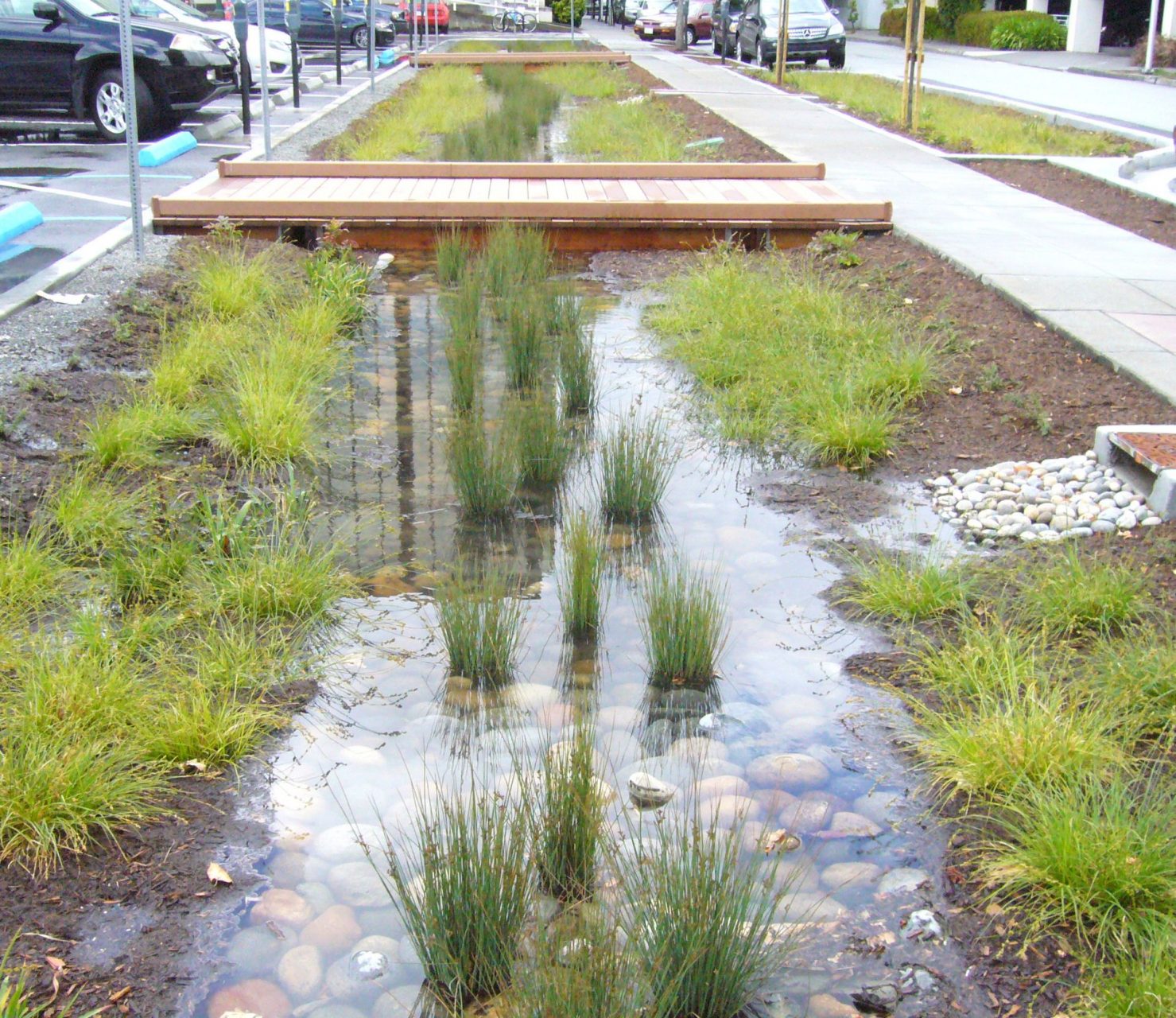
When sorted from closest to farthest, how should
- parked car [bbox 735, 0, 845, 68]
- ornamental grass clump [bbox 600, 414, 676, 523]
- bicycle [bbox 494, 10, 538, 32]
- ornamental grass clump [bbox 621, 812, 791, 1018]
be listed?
ornamental grass clump [bbox 621, 812, 791, 1018]
ornamental grass clump [bbox 600, 414, 676, 523]
parked car [bbox 735, 0, 845, 68]
bicycle [bbox 494, 10, 538, 32]

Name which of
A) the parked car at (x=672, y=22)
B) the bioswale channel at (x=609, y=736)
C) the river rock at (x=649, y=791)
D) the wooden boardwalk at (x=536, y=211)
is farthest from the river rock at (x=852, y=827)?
the parked car at (x=672, y=22)

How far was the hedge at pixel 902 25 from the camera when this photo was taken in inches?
1626

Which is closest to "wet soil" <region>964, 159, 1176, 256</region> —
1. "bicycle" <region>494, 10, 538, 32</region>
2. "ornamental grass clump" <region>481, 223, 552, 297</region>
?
"ornamental grass clump" <region>481, 223, 552, 297</region>

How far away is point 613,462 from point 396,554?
835 mm

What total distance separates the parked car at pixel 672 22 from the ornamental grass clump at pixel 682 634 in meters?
35.9

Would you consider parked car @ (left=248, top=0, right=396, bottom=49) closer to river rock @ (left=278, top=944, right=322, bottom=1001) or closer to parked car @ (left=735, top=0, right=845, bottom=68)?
parked car @ (left=735, top=0, right=845, bottom=68)

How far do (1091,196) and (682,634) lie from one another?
7.98 metres

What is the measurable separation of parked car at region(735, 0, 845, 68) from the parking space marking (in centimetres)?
1870

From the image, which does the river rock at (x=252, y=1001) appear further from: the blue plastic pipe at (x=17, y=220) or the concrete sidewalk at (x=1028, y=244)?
the blue plastic pipe at (x=17, y=220)

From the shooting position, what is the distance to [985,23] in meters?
37.1

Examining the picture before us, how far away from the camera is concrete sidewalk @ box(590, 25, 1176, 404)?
6.06 metres

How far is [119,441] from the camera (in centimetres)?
472

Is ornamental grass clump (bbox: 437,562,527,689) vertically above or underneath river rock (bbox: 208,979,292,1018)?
above

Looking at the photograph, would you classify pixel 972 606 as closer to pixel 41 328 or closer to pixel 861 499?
pixel 861 499
